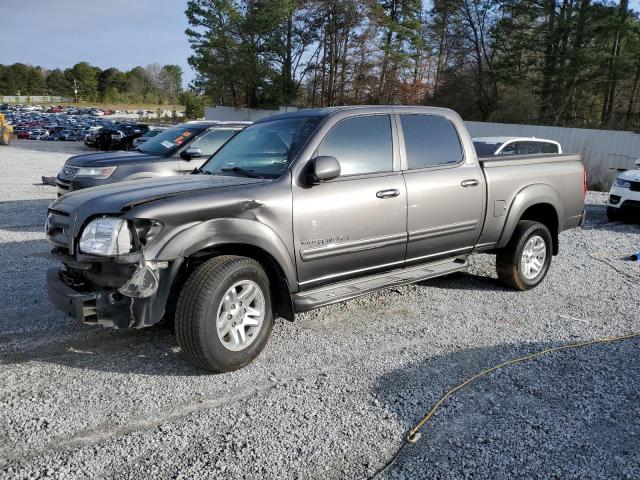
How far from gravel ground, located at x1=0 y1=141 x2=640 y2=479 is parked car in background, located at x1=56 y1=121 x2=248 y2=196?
8.94 ft

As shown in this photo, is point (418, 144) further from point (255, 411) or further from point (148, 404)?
point (148, 404)

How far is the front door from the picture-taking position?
3980 mm

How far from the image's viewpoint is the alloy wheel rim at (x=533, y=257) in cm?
571

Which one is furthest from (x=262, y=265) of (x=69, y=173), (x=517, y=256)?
(x=69, y=173)

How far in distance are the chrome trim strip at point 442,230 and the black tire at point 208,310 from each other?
1.65 m

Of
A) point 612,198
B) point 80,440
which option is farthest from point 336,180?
point 612,198

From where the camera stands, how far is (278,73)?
40.3 meters

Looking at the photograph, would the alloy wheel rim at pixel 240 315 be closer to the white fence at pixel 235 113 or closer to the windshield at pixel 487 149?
the windshield at pixel 487 149

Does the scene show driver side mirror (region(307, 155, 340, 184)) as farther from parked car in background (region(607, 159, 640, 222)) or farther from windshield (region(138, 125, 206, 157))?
parked car in background (region(607, 159, 640, 222))

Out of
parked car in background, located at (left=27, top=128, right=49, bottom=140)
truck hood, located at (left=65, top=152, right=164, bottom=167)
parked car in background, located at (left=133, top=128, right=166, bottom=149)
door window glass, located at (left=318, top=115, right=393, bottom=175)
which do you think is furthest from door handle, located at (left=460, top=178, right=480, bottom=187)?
parked car in background, located at (left=27, top=128, right=49, bottom=140)

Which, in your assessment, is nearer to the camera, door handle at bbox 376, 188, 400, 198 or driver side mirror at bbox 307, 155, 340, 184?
driver side mirror at bbox 307, 155, 340, 184

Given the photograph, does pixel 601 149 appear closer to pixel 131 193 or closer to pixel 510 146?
pixel 510 146

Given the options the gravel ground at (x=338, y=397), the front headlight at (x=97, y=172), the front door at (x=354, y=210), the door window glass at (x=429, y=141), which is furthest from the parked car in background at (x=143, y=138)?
the gravel ground at (x=338, y=397)

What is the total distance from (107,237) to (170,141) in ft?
18.0
